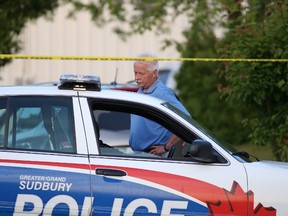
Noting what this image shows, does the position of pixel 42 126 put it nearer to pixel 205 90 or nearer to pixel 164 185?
pixel 164 185

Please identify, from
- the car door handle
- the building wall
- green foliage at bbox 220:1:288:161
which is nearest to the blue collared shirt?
the car door handle

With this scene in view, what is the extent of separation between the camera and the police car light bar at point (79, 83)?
711cm

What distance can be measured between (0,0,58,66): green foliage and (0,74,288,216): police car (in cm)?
890

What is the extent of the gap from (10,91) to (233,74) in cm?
379

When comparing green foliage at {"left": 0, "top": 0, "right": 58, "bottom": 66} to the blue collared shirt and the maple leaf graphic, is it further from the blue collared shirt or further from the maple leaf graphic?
the maple leaf graphic

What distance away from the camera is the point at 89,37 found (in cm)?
2647

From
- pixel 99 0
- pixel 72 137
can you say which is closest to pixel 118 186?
pixel 72 137

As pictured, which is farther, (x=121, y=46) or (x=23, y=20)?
(x=121, y=46)

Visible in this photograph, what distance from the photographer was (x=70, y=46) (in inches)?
1045

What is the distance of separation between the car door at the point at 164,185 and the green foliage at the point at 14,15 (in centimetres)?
929

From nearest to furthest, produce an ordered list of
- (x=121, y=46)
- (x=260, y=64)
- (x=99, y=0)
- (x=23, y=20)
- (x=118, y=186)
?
(x=118, y=186) < (x=260, y=64) < (x=23, y=20) < (x=99, y=0) < (x=121, y=46)

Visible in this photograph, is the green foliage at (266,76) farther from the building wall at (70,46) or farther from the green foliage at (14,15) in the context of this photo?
the building wall at (70,46)

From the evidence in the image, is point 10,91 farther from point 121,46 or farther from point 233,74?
point 121,46

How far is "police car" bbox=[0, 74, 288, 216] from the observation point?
6695mm
